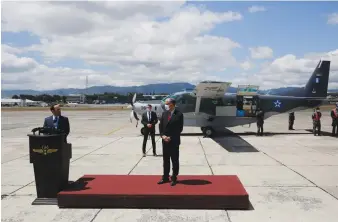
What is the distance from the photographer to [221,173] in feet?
27.9

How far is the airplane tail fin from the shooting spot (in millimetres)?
20094

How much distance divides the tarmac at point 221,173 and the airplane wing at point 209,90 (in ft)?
8.69

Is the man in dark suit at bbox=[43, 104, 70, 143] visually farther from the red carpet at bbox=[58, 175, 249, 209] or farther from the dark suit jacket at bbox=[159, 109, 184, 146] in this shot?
the dark suit jacket at bbox=[159, 109, 184, 146]

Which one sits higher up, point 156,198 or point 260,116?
point 260,116

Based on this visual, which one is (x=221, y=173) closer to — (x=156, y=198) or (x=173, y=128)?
(x=173, y=128)

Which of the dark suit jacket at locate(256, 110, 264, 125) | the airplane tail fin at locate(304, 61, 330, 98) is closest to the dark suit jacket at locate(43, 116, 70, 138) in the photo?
the dark suit jacket at locate(256, 110, 264, 125)

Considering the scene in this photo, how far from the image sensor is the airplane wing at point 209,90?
1530 cm

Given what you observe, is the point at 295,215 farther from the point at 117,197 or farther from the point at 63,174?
the point at 63,174

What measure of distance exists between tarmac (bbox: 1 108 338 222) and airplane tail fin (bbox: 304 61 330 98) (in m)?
6.03

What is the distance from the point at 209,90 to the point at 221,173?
8.31 meters

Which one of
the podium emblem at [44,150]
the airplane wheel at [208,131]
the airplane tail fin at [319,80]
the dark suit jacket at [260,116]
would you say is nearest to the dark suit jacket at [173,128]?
the podium emblem at [44,150]

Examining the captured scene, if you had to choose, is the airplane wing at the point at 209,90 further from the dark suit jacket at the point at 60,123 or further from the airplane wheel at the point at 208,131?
the dark suit jacket at the point at 60,123

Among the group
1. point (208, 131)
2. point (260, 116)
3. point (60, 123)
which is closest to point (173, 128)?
point (60, 123)

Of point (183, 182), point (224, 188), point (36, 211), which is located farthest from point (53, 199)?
point (224, 188)
